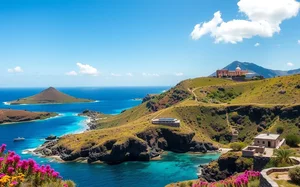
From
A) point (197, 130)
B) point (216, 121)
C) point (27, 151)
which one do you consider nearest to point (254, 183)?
point (27, 151)

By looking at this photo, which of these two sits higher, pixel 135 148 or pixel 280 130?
pixel 280 130

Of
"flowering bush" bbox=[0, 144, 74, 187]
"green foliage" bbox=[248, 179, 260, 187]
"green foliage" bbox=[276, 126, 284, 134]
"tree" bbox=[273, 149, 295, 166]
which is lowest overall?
"green foliage" bbox=[276, 126, 284, 134]

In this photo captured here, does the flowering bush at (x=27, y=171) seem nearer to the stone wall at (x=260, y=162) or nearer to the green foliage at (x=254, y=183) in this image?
the green foliage at (x=254, y=183)

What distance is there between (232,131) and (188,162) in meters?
45.7

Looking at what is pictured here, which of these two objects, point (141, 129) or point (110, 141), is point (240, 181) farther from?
point (141, 129)

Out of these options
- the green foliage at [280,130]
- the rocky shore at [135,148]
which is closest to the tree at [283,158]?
the rocky shore at [135,148]

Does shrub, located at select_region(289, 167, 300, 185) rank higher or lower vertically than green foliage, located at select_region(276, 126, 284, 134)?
higher

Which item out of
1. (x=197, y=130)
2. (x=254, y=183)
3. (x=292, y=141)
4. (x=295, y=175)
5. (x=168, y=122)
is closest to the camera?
(x=295, y=175)

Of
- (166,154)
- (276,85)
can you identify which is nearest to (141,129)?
(166,154)

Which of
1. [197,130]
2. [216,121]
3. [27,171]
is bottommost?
[197,130]

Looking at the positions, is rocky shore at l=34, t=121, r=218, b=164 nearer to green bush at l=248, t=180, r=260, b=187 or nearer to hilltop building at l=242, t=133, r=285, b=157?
hilltop building at l=242, t=133, r=285, b=157

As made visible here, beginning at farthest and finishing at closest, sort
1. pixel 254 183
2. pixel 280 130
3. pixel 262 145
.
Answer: pixel 280 130 → pixel 262 145 → pixel 254 183

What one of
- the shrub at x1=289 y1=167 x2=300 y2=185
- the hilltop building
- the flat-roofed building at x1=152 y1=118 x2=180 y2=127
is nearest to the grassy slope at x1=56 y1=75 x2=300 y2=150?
the flat-roofed building at x1=152 y1=118 x2=180 y2=127

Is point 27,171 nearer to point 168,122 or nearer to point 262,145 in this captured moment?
point 262,145
